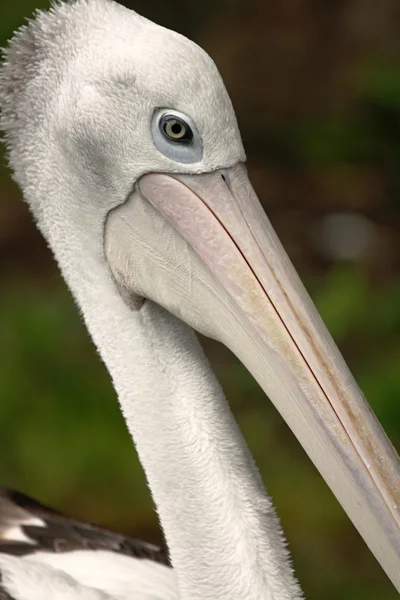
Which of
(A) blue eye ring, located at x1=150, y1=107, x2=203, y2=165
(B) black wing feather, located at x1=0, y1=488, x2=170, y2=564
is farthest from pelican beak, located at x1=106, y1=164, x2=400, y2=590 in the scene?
(B) black wing feather, located at x1=0, y1=488, x2=170, y2=564

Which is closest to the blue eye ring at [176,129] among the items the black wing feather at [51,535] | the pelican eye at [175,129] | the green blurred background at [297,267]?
the pelican eye at [175,129]

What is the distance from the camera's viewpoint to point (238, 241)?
180cm

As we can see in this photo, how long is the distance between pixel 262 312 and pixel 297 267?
3711mm

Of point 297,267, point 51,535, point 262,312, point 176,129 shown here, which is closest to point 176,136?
point 176,129

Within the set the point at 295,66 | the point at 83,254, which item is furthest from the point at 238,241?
the point at 295,66

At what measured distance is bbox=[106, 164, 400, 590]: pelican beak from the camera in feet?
5.56

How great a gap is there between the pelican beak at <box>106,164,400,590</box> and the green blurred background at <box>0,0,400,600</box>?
6.91ft

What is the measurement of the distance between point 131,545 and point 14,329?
2300 millimetres

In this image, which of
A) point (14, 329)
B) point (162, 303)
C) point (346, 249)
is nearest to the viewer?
point (162, 303)

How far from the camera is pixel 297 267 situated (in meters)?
5.44

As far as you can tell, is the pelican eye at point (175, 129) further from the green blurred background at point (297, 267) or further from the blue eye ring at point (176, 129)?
the green blurred background at point (297, 267)

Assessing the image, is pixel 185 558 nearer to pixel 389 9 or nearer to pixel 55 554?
pixel 55 554

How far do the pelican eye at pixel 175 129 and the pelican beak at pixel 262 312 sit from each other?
80 millimetres

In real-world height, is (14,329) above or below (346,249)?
below
